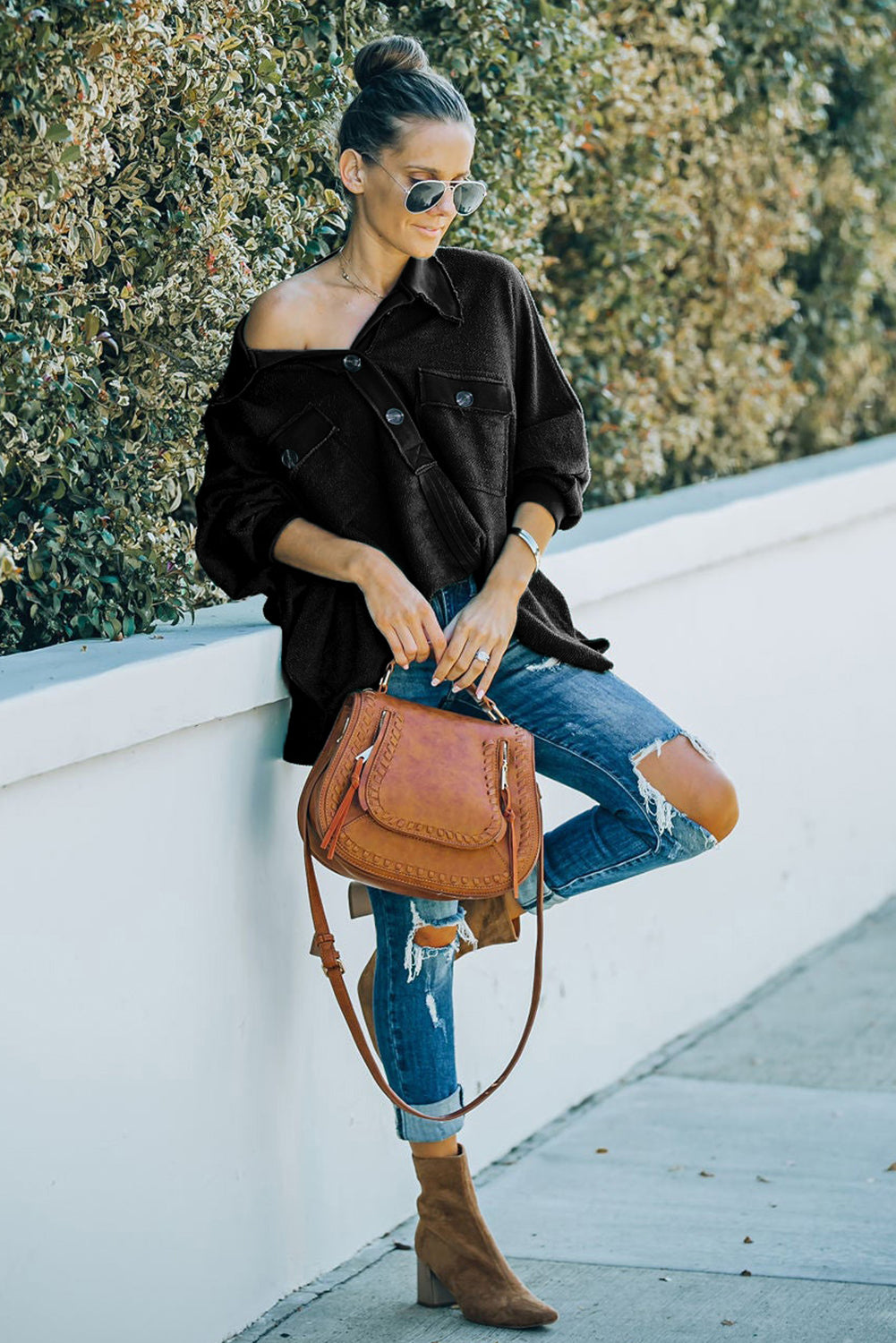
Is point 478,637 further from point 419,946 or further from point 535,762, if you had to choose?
point 419,946

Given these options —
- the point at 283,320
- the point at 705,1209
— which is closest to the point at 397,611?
the point at 283,320

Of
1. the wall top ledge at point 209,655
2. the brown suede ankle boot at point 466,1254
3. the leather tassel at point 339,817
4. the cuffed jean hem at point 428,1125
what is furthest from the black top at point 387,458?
the brown suede ankle boot at point 466,1254

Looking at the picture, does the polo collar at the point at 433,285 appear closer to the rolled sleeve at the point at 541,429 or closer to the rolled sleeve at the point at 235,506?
the rolled sleeve at the point at 541,429

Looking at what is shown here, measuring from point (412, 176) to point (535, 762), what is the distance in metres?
0.99

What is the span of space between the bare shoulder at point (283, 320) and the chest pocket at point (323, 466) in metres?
0.12

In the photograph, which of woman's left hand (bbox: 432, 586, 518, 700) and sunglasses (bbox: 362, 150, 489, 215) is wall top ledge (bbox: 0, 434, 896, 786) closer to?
woman's left hand (bbox: 432, 586, 518, 700)

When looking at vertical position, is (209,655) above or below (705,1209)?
above

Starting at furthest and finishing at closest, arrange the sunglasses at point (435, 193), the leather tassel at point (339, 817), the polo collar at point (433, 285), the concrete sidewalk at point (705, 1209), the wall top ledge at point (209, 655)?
1. the concrete sidewalk at point (705, 1209)
2. the polo collar at point (433, 285)
3. the sunglasses at point (435, 193)
4. the leather tassel at point (339, 817)
5. the wall top ledge at point (209, 655)

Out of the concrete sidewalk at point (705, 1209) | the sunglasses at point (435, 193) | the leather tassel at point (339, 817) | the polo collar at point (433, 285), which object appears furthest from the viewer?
the concrete sidewalk at point (705, 1209)

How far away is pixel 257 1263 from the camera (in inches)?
135

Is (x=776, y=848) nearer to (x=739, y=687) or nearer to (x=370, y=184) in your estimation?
(x=739, y=687)

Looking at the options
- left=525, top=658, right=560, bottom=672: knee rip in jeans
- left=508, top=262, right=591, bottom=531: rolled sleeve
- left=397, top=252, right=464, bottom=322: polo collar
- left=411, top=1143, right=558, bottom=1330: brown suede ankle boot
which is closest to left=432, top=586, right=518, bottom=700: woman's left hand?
left=525, top=658, right=560, bottom=672: knee rip in jeans

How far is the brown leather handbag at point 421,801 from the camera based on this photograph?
120 inches

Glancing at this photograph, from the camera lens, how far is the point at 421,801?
10.0 feet
